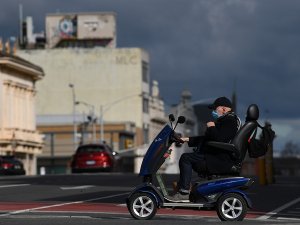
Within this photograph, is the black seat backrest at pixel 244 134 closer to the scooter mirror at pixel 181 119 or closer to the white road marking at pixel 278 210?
the scooter mirror at pixel 181 119

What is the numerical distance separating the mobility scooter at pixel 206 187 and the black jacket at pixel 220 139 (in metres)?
0.07

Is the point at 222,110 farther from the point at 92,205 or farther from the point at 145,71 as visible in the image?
the point at 145,71

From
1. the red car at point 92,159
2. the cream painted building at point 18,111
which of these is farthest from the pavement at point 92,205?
the cream painted building at point 18,111

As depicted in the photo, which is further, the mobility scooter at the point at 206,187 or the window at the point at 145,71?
the window at the point at 145,71

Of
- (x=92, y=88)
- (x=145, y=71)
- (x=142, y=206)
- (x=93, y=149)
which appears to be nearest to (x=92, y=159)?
(x=93, y=149)

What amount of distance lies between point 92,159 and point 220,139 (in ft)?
135

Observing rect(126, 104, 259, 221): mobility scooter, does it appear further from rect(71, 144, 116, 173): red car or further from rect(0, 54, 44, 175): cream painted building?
rect(0, 54, 44, 175): cream painted building

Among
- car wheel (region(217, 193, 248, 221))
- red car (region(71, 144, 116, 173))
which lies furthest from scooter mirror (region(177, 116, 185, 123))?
red car (region(71, 144, 116, 173))

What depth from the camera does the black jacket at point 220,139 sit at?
591 inches

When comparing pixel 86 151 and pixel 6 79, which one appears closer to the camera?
pixel 86 151

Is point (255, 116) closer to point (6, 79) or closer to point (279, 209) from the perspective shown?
point (279, 209)

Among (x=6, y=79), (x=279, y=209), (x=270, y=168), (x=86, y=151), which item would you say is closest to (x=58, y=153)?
(x=6, y=79)

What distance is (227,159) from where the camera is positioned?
15.0m

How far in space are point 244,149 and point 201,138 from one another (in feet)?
1.87
